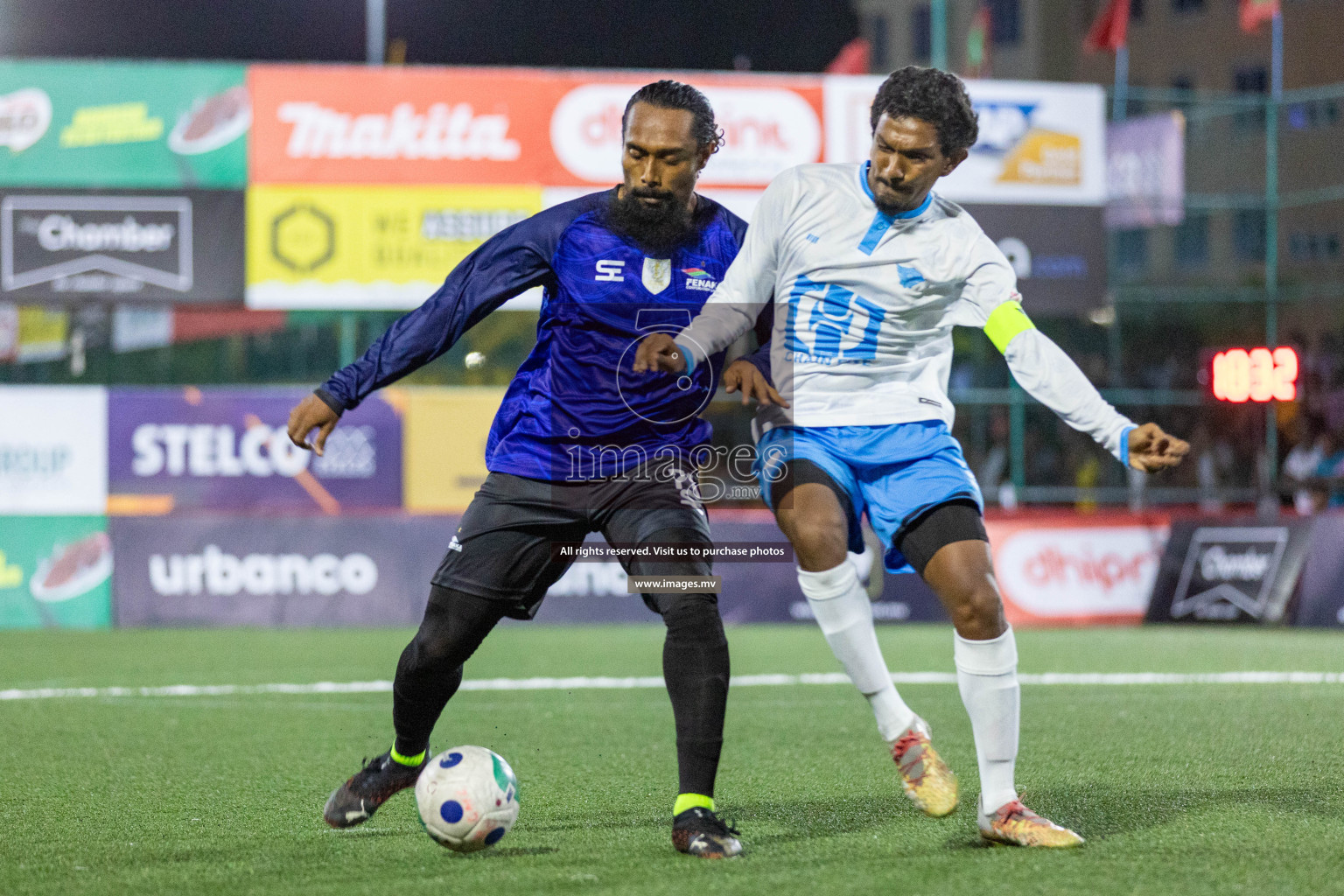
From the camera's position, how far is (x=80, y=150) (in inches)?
627

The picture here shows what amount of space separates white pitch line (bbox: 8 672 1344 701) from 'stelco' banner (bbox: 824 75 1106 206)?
7.60m

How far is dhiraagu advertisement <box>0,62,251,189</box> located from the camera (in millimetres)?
15859

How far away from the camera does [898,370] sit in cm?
509

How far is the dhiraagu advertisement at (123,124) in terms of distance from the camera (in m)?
15.9

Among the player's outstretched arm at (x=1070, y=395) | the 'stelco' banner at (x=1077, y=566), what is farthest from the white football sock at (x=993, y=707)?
the 'stelco' banner at (x=1077, y=566)

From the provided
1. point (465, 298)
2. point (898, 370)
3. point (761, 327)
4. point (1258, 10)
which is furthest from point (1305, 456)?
point (465, 298)

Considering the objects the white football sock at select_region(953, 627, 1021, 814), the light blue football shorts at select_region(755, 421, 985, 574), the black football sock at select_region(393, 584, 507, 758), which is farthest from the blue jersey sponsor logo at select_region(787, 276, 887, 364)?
the black football sock at select_region(393, 584, 507, 758)

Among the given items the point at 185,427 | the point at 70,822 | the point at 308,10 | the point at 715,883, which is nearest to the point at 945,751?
the point at 715,883

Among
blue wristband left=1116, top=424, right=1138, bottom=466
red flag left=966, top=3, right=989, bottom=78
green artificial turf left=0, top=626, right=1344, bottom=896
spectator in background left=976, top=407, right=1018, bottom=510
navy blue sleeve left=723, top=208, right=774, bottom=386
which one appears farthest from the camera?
red flag left=966, top=3, right=989, bottom=78

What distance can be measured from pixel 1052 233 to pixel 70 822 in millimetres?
13858

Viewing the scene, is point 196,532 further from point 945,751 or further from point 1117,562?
point 945,751

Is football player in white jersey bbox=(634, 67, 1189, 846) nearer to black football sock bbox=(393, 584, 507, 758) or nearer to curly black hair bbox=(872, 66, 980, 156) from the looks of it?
curly black hair bbox=(872, 66, 980, 156)

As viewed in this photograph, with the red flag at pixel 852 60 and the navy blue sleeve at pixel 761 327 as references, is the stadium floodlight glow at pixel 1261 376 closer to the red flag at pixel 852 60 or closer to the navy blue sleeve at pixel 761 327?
the red flag at pixel 852 60

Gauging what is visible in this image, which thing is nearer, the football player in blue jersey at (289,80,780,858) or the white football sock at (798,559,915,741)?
the football player in blue jersey at (289,80,780,858)
